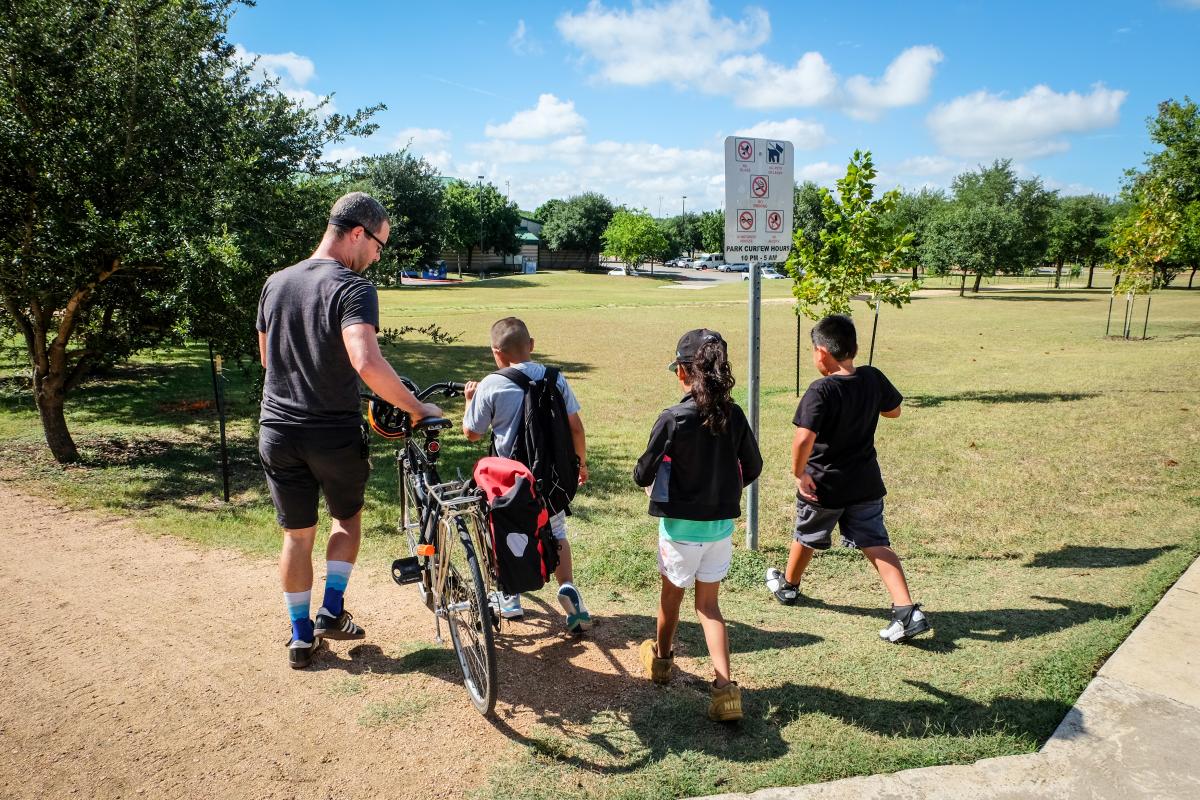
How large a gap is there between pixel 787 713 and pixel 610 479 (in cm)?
439

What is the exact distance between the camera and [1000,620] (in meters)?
4.38

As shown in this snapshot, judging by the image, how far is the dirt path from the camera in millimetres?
2916

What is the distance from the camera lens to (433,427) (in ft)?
11.7

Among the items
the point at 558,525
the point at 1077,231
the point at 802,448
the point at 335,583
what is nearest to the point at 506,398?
the point at 558,525

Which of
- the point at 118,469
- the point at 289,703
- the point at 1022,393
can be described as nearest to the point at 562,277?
the point at 1022,393

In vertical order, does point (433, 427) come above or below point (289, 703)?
above

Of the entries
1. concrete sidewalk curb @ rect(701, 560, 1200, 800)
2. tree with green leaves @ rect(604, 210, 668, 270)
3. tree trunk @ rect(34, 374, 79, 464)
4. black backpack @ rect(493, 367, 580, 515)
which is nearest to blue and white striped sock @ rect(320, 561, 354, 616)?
black backpack @ rect(493, 367, 580, 515)

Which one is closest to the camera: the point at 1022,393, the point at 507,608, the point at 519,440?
the point at 519,440

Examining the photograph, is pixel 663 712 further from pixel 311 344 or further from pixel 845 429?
pixel 311 344

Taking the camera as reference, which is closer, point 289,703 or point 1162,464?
point 289,703

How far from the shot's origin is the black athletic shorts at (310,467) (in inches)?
137

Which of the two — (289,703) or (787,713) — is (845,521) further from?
(289,703)

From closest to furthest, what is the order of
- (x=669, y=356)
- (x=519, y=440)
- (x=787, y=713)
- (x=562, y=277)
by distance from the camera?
(x=787, y=713) < (x=519, y=440) < (x=669, y=356) < (x=562, y=277)

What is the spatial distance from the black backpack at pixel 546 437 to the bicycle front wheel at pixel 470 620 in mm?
497
